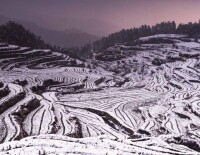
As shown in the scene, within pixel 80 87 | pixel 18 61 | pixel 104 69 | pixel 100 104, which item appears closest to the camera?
pixel 100 104

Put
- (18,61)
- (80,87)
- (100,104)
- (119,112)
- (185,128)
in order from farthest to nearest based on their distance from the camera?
(18,61) < (80,87) < (100,104) < (119,112) < (185,128)

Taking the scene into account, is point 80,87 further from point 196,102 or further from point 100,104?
point 196,102

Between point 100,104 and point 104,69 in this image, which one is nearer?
point 100,104

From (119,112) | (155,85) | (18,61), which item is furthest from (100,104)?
(18,61)

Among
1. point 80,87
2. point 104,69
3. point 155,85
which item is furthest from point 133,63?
point 80,87

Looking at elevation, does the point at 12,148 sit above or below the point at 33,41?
below

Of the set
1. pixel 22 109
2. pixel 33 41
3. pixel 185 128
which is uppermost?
pixel 33 41
